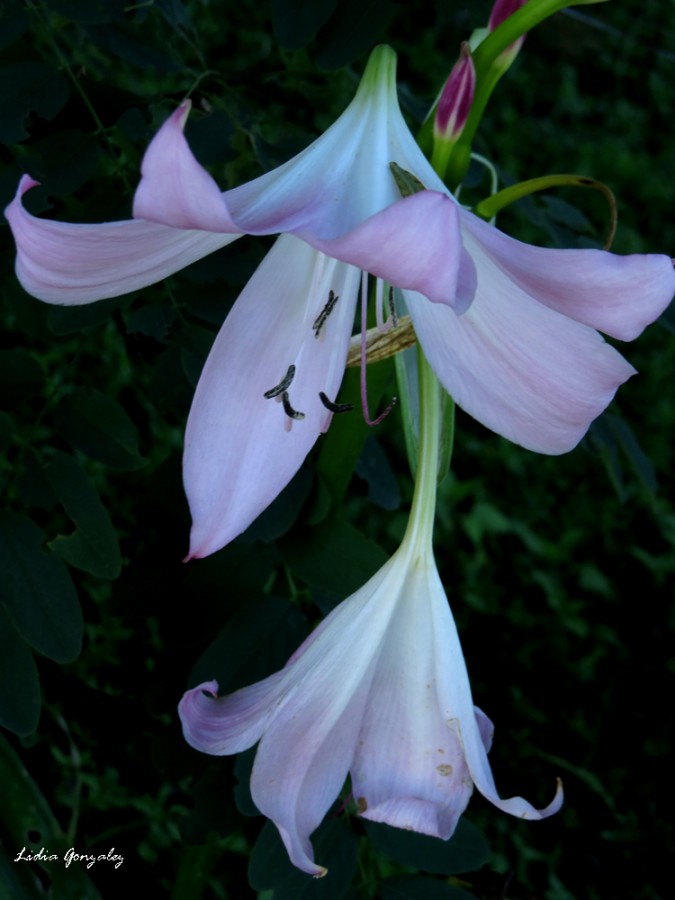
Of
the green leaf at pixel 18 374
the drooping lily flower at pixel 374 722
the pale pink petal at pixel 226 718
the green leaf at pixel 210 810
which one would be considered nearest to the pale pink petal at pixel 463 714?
the drooping lily flower at pixel 374 722

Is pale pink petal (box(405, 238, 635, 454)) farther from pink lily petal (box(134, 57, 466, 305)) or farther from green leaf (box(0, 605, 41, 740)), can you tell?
green leaf (box(0, 605, 41, 740))

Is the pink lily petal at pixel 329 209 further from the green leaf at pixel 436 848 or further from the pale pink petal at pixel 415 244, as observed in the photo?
the green leaf at pixel 436 848

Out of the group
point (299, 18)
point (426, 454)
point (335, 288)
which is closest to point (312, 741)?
point (426, 454)

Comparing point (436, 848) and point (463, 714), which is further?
point (436, 848)

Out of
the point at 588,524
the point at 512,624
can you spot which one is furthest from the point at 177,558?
the point at 588,524

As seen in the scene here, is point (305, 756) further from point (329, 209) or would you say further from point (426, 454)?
point (329, 209)

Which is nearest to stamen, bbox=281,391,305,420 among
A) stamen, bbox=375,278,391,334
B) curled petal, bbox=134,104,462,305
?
stamen, bbox=375,278,391,334
